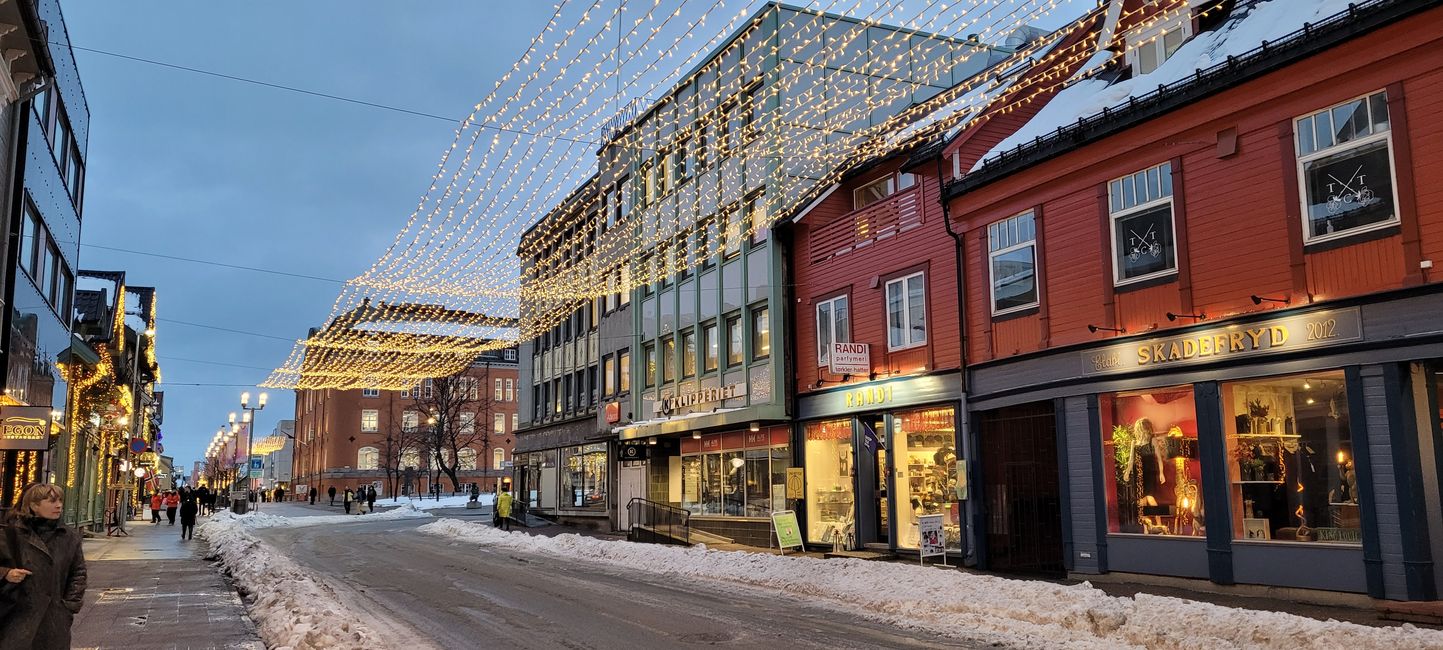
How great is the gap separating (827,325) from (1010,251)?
6.18 meters

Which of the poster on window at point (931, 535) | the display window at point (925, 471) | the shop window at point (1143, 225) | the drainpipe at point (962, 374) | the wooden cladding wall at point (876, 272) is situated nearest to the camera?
the shop window at point (1143, 225)

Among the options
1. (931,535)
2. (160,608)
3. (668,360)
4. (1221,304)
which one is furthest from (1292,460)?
(668,360)

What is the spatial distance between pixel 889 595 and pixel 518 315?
3245 cm

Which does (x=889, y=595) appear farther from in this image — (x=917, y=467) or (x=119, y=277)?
(x=119, y=277)

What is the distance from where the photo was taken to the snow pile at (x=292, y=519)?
4378cm

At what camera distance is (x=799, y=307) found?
24844 mm

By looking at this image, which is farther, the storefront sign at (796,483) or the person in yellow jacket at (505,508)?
the person in yellow jacket at (505,508)

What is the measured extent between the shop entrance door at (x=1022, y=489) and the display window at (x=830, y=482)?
409cm

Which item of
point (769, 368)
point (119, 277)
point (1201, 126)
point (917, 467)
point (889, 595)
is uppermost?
point (119, 277)

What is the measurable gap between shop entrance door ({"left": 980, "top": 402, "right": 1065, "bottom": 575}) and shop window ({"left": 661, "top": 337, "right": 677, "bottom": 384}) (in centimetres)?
1335

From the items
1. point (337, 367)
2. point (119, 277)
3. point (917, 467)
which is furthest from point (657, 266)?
point (119, 277)

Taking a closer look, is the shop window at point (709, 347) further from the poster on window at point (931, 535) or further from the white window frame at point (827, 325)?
the poster on window at point (931, 535)

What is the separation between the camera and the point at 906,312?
2109 cm

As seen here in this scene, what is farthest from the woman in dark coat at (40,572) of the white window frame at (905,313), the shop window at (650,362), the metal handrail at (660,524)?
the shop window at (650,362)
